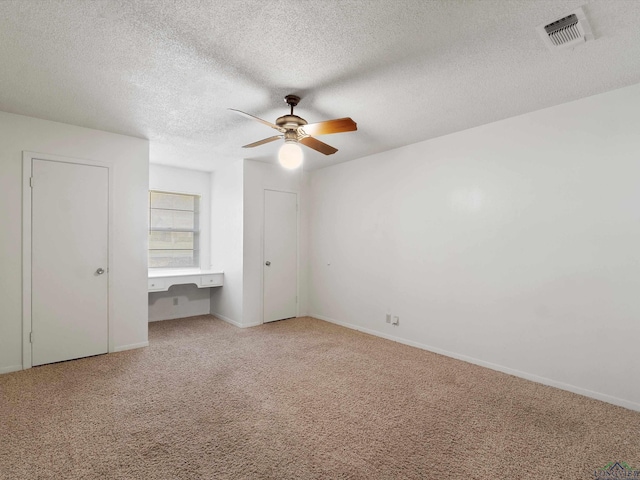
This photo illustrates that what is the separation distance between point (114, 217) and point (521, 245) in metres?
4.36

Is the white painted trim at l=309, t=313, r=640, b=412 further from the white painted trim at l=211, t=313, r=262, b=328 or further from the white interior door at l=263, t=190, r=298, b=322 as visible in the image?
the white painted trim at l=211, t=313, r=262, b=328

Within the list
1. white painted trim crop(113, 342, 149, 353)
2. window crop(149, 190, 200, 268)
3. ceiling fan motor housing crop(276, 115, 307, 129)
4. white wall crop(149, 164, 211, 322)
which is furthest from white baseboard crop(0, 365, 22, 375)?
ceiling fan motor housing crop(276, 115, 307, 129)

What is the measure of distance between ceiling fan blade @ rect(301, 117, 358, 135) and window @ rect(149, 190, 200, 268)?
3.60 m

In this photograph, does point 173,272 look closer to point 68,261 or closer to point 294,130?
point 68,261

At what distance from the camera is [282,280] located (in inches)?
206

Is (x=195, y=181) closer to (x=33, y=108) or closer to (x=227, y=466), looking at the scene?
(x=33, y=108)

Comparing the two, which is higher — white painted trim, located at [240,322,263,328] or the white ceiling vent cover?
the white ceiling vent cover

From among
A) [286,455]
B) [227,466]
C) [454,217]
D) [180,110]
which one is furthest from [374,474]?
[180,110]

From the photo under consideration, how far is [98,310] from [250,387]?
2.07m

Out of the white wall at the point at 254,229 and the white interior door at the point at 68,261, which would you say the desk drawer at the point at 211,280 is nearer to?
the white wall at the point at 254,229

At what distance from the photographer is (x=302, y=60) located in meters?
2.18

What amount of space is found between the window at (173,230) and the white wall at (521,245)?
9.65 ft

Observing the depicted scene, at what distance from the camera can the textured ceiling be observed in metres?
1.75

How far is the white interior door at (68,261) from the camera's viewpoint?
10.8ft
